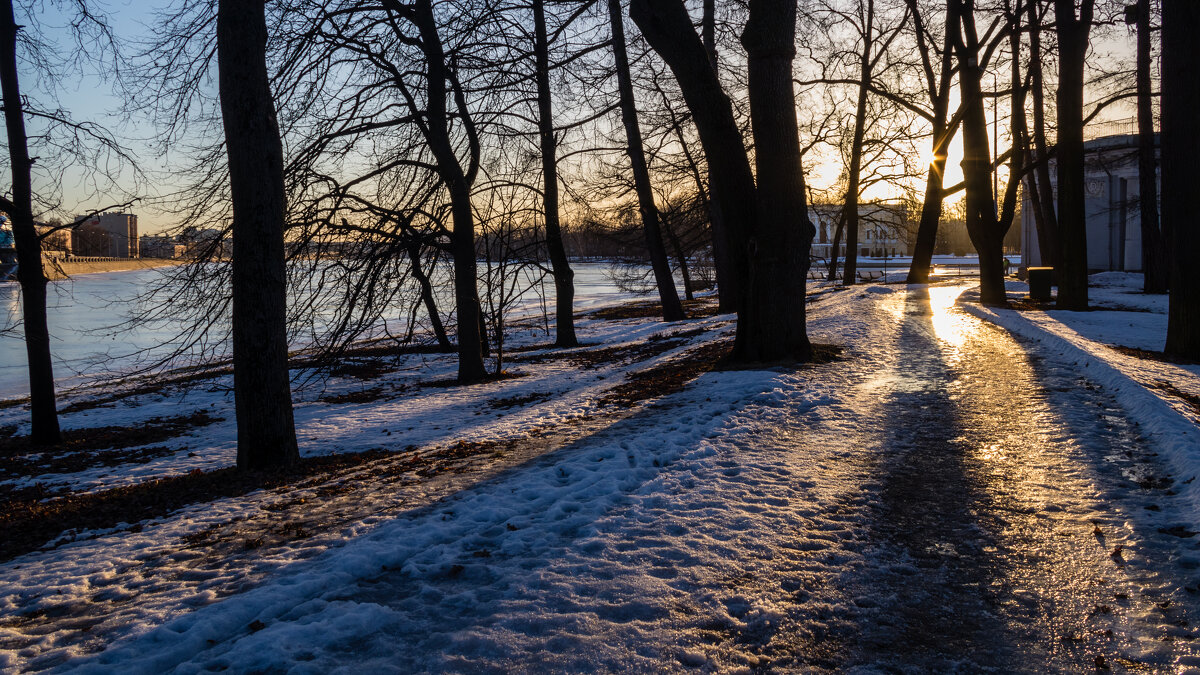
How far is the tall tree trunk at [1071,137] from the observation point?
1542 centimetres

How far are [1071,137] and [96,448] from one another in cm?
1845

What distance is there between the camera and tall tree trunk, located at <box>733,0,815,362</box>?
894 cm

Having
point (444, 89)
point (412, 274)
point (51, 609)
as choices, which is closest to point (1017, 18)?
point (444, 89)

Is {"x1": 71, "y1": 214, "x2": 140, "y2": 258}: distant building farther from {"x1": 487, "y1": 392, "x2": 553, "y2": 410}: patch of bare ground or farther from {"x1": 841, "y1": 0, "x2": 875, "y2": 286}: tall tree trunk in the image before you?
{"x1": 841, "y1": 0, "x2": 875, "y2": 286}: tall tree trunk

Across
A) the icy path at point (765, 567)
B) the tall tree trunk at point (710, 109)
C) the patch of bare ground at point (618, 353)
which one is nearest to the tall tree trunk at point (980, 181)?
the patch of bare ground at point (618, 353)

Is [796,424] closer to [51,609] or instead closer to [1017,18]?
[51,609]

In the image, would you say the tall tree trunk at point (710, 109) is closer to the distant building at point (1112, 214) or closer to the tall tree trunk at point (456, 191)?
the tall tree trunk at point (456, 191)

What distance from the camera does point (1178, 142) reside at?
943cm

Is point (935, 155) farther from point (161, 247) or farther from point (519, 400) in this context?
point (161, 247)

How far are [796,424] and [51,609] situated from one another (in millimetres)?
5536

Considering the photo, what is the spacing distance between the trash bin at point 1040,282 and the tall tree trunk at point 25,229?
20703 millimetres

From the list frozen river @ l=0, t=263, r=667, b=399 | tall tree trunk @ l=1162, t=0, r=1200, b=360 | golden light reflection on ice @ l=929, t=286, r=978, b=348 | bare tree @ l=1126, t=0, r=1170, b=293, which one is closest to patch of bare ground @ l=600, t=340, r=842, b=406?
golden light reflection on ice @ l=929, t=286, r=978, b=348

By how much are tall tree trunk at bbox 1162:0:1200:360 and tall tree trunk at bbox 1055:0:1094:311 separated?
20.4ft

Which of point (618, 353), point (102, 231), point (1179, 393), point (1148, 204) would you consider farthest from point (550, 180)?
point (1148, 204)
